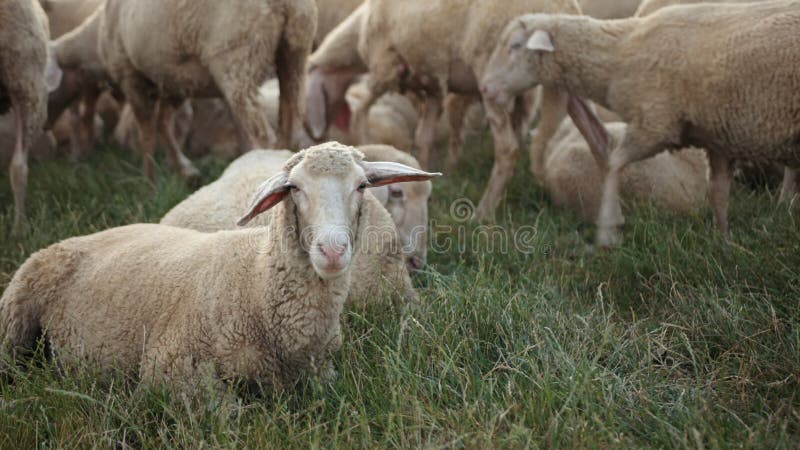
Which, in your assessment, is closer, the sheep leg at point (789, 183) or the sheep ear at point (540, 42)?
the sheep leg at point (789, 183)

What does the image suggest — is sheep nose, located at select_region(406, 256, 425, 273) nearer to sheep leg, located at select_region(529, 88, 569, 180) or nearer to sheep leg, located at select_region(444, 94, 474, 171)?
sheep leg, located at select_region(529, 88, 569, 180)

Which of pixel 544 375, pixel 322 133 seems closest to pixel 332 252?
pixel 544 375

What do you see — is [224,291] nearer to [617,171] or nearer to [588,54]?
[617,171]

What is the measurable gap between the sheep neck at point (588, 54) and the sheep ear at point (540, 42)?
0.07 metres

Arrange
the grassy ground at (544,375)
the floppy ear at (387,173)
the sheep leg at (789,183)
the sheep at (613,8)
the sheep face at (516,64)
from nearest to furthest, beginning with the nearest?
the grassy ground at (544,375) < the floppy ear at (387,173) < the sheep leg at (789,183) < the sheep face at (516,64) < the sheep at (613,8)

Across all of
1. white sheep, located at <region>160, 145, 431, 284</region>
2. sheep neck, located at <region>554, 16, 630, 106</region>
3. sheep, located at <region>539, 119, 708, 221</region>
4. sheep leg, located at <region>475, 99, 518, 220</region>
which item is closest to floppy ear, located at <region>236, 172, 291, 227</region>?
white sheep, located at <region>160, 145, 431, 284</region>

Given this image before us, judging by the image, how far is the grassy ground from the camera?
266cm

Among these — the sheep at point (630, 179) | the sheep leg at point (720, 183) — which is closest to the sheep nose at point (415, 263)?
the sheep at point (630, 179)

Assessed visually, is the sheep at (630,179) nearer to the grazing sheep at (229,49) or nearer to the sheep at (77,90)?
the grazing sheep at (229,49)

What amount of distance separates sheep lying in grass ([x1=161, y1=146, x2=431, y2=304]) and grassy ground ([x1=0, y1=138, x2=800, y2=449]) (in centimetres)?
17

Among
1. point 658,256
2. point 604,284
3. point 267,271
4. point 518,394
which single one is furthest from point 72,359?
point 658,256

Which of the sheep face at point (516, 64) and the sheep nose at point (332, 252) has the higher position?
the sheep nose at point (332, 252)

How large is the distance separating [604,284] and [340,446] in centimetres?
181

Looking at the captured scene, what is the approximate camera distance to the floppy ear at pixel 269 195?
9.19ft
